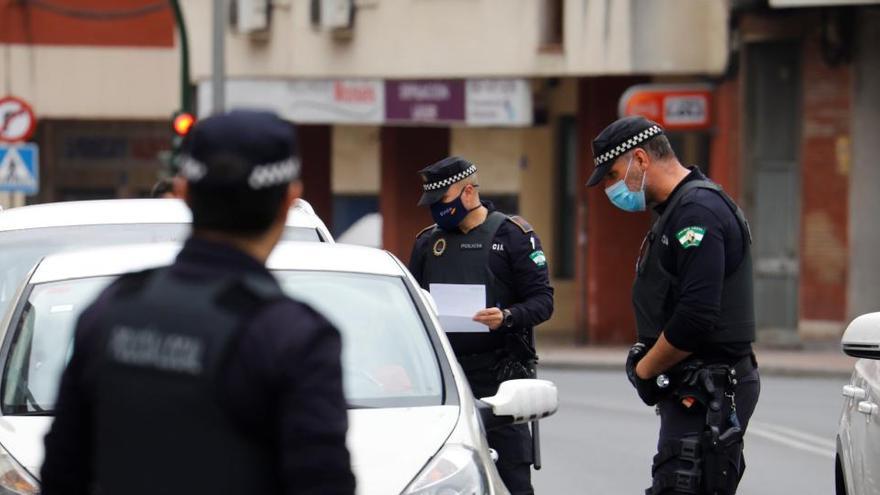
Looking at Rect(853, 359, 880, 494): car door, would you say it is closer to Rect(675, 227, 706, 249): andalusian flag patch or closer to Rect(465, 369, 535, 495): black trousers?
Rect(675, 227, 706, 249): andalusian flag patch

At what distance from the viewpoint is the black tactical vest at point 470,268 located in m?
8.33

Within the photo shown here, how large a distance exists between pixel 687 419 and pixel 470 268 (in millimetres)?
2005

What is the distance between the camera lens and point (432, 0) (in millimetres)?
27062

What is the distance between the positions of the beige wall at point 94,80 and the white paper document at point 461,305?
79.6 feet

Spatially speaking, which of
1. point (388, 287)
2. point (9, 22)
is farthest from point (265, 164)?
point (9, 22)

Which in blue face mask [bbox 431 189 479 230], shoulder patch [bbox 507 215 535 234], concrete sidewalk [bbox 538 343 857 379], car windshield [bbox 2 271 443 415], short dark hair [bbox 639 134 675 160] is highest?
short dark hair [bbox 639 134 675 160]

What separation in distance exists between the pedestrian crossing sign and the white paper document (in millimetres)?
15589

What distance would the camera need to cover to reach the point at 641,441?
14.6 m

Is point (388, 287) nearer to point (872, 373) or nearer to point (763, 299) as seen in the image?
point (872, 373)

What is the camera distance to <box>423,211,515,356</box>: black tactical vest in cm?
833

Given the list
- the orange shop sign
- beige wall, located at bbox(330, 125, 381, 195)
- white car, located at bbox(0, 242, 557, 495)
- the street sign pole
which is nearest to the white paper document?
white car, located at bbox(0, 242, 557, 495)

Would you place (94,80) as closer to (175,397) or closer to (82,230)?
(82,230)

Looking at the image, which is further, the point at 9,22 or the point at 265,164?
the point at 9,22

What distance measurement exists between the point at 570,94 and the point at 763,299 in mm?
4356
